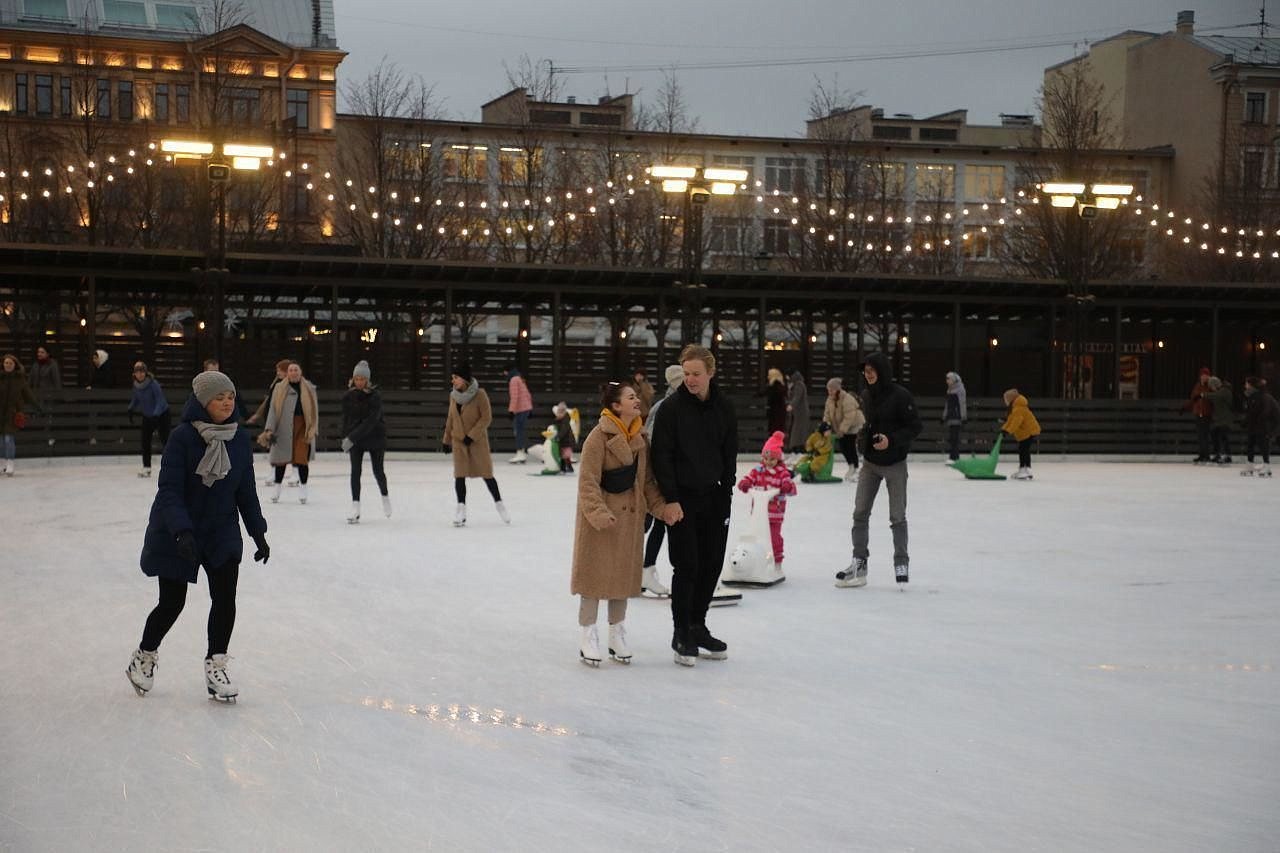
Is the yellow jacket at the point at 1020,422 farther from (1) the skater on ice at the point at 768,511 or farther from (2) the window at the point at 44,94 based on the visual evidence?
(2) the window at the point at 44,94

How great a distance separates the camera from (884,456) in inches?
401

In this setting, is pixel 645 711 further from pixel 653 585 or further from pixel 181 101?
pixel 181 101

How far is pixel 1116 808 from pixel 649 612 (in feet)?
15.1

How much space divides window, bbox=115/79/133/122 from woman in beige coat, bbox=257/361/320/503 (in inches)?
1275

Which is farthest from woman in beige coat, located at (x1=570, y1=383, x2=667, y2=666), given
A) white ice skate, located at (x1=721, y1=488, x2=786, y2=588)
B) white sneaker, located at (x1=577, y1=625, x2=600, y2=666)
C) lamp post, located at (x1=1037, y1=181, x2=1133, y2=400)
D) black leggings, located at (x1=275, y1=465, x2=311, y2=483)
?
lamp post, located at (x1=1037, y1=181, x2=1133, y2=400)

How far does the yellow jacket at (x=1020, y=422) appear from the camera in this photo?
21578 mm

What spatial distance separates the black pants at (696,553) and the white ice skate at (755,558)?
2.57 meters

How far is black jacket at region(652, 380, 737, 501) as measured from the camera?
742 cm

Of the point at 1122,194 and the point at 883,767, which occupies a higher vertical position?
the point at 1122,194

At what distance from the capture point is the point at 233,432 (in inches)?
254

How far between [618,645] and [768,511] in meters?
3.29

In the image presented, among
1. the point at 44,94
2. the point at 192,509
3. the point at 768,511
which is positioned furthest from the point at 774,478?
the point at 44,94

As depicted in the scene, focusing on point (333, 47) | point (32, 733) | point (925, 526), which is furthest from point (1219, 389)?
point (333, 47)

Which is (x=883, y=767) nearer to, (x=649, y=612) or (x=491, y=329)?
(x=649, y=612)
